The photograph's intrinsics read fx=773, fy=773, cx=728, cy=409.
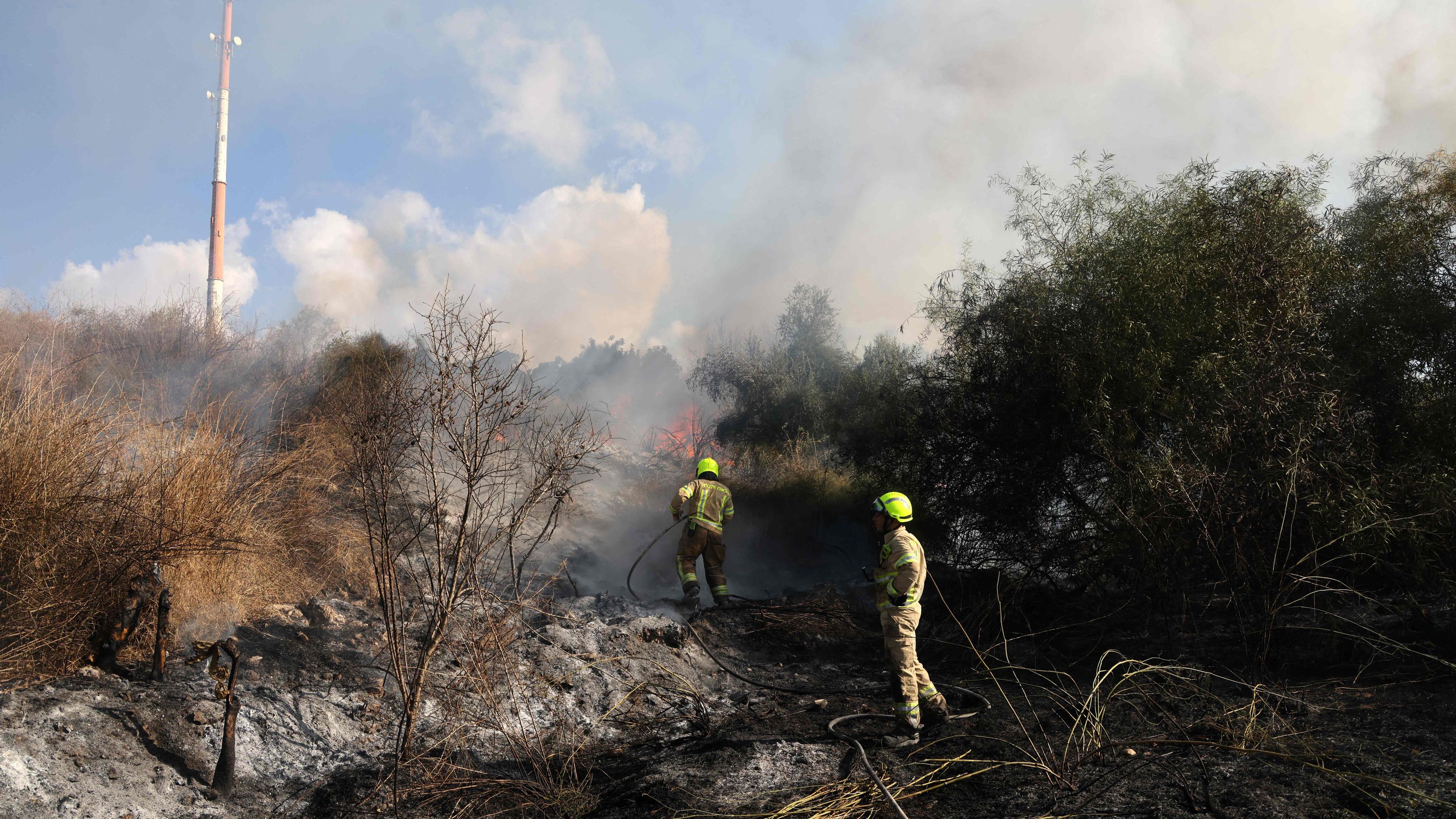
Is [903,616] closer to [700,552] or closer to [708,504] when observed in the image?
[708,504]

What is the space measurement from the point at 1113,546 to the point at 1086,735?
3.17m

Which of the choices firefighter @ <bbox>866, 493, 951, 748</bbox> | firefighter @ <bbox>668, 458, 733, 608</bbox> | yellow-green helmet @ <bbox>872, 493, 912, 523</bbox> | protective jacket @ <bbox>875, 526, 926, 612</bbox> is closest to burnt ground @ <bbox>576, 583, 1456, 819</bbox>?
firefighter @ <bbox>866, 493, 951, 748</bbox>

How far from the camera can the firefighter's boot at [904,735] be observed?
5.78 m

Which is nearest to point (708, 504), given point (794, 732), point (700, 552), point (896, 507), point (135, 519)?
point (700, 552)

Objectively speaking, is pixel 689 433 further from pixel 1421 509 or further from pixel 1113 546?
pixel 1421 509

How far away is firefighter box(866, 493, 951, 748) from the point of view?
19.6ft

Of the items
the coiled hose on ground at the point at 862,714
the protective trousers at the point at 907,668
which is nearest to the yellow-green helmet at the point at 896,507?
the protective trousers at the point at 907,668

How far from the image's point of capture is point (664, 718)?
22.0ft

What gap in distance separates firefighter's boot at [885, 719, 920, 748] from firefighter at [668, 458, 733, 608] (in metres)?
4.65

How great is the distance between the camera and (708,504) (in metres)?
10.7

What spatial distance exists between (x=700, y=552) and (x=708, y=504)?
30.0 inches

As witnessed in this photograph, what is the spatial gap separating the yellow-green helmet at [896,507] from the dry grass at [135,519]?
202 inches

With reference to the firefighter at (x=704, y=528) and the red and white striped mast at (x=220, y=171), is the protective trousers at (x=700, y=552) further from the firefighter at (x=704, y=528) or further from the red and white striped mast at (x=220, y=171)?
the red and white striped mast at (x=220, y=171)

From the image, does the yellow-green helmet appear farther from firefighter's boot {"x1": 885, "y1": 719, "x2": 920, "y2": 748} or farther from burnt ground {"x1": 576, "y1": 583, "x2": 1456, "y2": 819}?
firefighter's boot {"x1": 885, "y1": 719, "x2": 920, "y2": 748}
